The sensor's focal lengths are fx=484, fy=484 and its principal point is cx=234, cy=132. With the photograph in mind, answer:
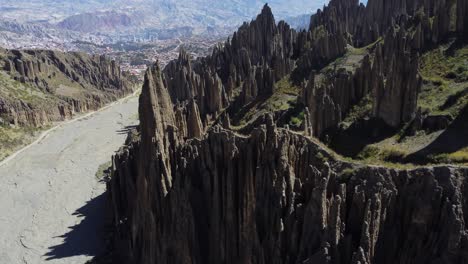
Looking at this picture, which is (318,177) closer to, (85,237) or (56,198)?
(85,237)

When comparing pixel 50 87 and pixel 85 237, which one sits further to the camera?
pixel 50 87

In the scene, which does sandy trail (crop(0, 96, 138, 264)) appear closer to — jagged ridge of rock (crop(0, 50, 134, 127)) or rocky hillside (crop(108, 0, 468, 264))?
rocky hillside (crop(108, 0, 468, 264))

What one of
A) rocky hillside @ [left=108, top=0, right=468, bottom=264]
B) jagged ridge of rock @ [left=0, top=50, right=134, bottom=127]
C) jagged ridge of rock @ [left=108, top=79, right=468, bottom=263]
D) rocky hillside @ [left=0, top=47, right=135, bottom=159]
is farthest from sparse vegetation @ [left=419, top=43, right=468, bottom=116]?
jagged ridge of rock @ [left=0, top=50, right=134, bottom=127]

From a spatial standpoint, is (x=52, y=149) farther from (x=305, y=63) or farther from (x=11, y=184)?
(x=305, y=63)

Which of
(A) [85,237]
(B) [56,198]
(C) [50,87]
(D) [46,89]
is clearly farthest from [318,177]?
(C) [50,87]

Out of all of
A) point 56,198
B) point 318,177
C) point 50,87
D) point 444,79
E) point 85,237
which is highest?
point 444,79

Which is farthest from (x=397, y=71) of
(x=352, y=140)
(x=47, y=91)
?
(x=47, y=91)

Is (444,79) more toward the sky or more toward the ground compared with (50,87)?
more toward the sky
